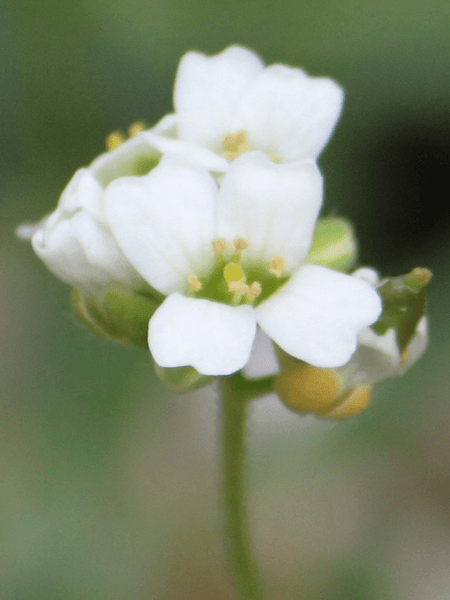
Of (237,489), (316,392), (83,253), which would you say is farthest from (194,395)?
(83,253)

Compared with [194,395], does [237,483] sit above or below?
above

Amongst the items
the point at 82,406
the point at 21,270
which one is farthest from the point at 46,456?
Result: the point at 21,270

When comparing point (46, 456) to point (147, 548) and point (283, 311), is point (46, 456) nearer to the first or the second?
point (147, 548)

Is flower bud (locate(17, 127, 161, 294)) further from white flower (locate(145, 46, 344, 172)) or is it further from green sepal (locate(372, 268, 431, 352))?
green sepal (locate(372, 268, 431, 352))

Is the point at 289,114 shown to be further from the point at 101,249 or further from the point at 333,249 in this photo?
the point at 101,249

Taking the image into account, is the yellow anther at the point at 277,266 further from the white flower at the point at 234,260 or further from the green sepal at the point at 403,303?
the green sepal at the point at 403,303

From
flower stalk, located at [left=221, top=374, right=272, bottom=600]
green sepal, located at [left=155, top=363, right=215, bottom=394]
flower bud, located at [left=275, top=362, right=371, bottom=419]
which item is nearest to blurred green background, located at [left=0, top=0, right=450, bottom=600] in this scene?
flower stalk, located at [left=221, top=374, right=272, bottom=600]

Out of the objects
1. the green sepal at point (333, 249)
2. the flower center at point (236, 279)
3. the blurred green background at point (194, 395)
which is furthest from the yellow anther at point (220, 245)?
the blurred green background at point (194, 395)
